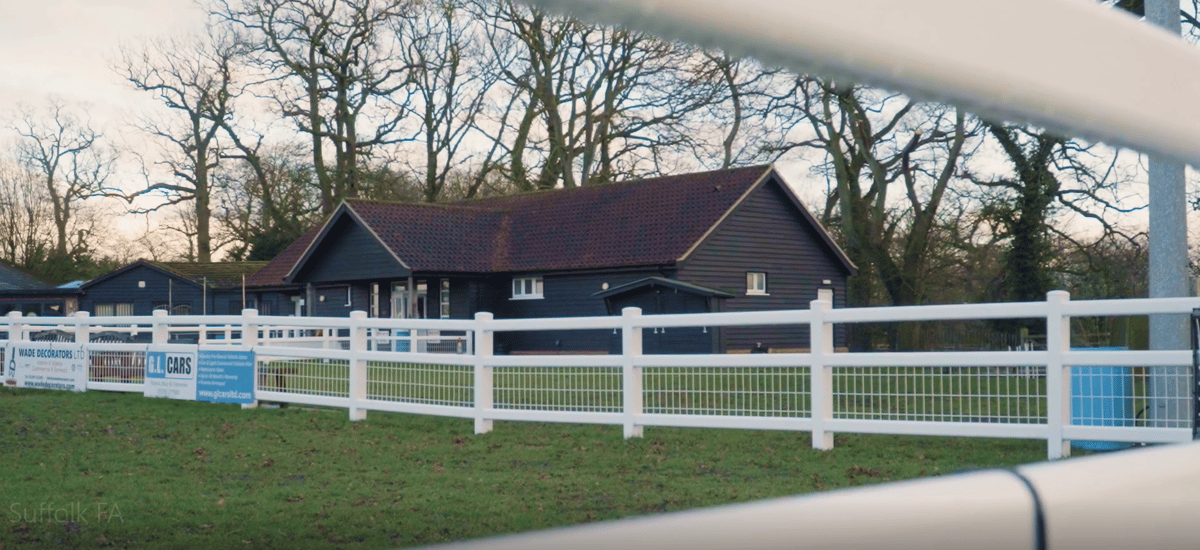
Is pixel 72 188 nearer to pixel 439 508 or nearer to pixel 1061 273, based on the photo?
pixel 439 508

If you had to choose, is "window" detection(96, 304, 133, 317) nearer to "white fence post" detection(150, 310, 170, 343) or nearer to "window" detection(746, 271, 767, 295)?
"window" detection(746, 271, 767, 295)

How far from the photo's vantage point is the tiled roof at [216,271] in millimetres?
46812

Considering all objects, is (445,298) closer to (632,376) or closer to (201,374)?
(201,374)

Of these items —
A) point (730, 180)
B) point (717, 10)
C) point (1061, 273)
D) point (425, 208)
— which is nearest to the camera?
point (717, 10)

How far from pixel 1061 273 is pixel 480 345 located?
1932 cm

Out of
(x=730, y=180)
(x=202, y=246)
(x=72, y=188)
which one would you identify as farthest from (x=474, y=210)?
(x=72, y=188)

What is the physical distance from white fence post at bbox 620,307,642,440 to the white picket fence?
0.01 m

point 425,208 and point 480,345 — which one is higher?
point 425,208

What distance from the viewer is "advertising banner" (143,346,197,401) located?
1371 cm

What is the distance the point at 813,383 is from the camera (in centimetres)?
912

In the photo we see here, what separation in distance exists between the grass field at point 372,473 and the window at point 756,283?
75.2ft

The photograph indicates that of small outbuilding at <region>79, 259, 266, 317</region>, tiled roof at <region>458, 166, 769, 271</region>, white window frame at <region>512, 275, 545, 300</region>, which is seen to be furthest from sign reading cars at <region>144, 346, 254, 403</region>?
small outbuilding at <region>79, 259, 266, 317</region>

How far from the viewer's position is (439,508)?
6434mm

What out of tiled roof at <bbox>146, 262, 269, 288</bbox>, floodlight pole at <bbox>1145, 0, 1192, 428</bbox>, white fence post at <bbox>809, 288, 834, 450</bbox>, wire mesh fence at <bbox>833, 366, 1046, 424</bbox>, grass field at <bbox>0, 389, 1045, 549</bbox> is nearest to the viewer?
grass field at <bbox>0, 389, 1045, 549</bbox>
